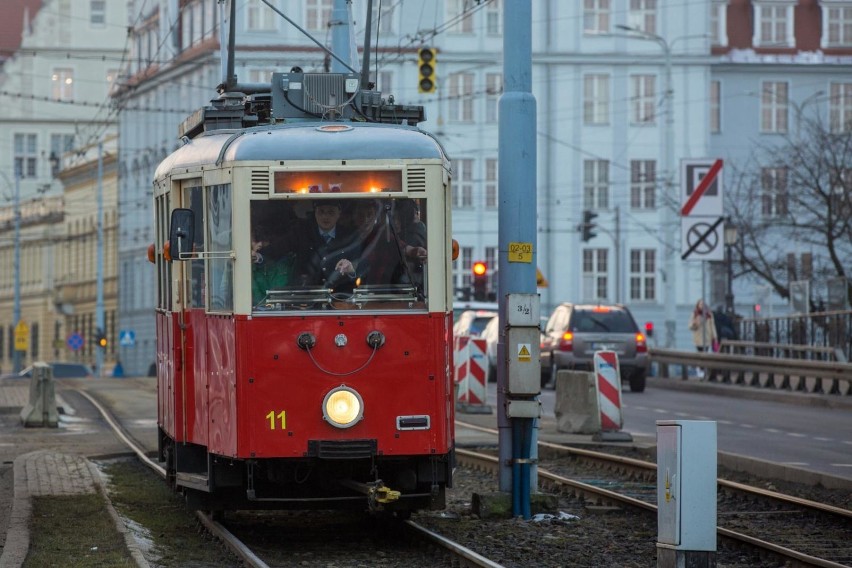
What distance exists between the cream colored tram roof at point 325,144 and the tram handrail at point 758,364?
19.5m

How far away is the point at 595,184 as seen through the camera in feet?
258

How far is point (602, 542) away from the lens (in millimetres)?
12938

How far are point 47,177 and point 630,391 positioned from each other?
7904 centimetres

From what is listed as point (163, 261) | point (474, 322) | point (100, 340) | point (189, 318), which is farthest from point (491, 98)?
point (189, 318)

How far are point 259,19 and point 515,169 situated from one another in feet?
200

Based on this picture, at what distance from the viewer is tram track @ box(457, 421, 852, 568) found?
1227 centimetres

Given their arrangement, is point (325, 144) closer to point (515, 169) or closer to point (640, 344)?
point (515, 169)

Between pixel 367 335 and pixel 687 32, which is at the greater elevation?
pixel 687 32

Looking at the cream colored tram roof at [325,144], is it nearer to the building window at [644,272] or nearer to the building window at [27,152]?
the building window at [644,272]

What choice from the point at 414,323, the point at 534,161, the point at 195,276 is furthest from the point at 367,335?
the point at 534,161

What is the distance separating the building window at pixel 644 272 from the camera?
7953 centimetres

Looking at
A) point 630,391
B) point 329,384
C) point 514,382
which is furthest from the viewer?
point 630,391

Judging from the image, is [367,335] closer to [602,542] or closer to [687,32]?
[602,542]

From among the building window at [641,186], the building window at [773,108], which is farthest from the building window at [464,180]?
the building window at [773,108]
